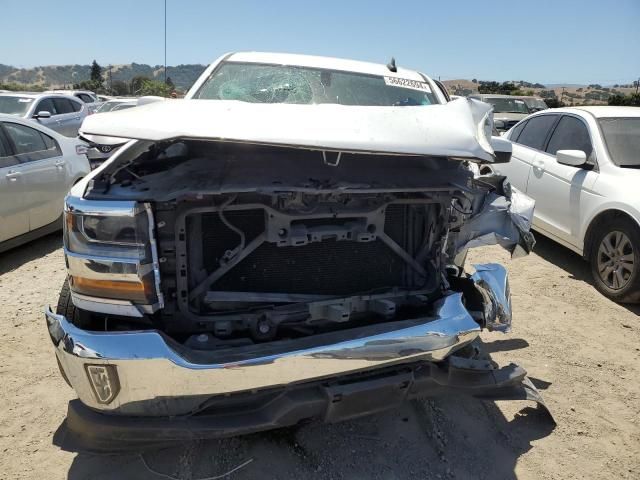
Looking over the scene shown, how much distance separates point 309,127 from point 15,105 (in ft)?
33.0

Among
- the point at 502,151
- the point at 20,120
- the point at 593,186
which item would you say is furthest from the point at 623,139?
the point at 20,120

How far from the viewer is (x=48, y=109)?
10539mm

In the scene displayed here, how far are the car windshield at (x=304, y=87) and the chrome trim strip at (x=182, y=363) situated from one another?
6.53 ft

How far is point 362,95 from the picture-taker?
3586 mm

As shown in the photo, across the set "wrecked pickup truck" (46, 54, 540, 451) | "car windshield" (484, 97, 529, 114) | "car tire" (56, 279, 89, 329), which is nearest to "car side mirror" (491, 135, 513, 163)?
"wrecked pickup truck" (46, 54, 540, 451)

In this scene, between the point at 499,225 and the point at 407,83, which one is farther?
the point at 407,83

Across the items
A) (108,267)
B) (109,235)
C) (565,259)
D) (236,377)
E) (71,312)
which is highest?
(109,235)

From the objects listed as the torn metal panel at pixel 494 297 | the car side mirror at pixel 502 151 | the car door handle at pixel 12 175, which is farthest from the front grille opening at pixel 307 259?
the car door handle at pixel 12 175

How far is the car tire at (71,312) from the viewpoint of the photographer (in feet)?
6.62

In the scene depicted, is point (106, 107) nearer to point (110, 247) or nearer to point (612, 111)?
point (612, 111)

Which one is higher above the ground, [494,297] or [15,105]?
[15,105]

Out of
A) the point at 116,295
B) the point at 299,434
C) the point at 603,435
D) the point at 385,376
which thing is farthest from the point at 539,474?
the point at 116,295

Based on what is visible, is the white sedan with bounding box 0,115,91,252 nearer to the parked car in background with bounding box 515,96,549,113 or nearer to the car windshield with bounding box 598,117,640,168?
the car windshield with bounding box 598,117,640,168

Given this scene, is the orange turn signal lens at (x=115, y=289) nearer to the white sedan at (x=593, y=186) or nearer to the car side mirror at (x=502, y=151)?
the car side mirror at (x=502, y=151)
